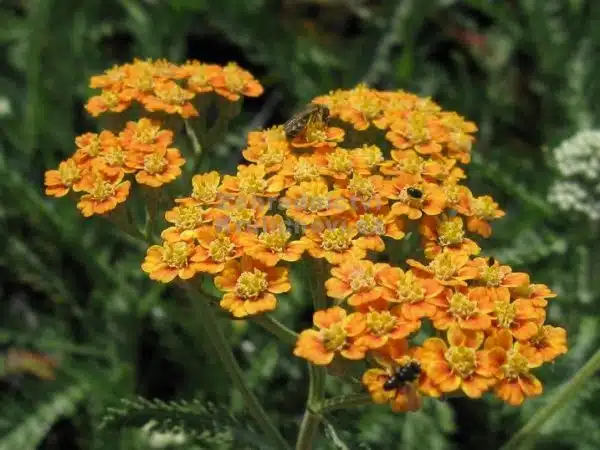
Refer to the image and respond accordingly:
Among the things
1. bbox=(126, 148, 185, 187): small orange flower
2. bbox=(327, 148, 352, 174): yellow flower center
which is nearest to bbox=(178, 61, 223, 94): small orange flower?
bbox=(126, 148, 185, 187): small orange flower

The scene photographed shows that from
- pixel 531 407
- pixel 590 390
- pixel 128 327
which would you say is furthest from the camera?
pixel 128 327

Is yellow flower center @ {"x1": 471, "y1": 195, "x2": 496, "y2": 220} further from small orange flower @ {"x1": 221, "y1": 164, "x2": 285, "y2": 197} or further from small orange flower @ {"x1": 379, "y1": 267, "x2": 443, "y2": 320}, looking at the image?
small orange flower @ {"x1": 221, "y1": 164, "x2": 285, "y2": 197}

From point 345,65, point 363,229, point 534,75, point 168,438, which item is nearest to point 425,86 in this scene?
point 345,65

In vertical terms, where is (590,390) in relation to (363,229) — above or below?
below

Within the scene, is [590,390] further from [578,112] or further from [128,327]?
[128,327]

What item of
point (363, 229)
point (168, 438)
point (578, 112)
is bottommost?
point (168, 438)

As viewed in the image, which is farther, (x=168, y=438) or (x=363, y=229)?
(x=168, y=438)

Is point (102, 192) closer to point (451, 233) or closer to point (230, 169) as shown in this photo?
point (451, 233)
